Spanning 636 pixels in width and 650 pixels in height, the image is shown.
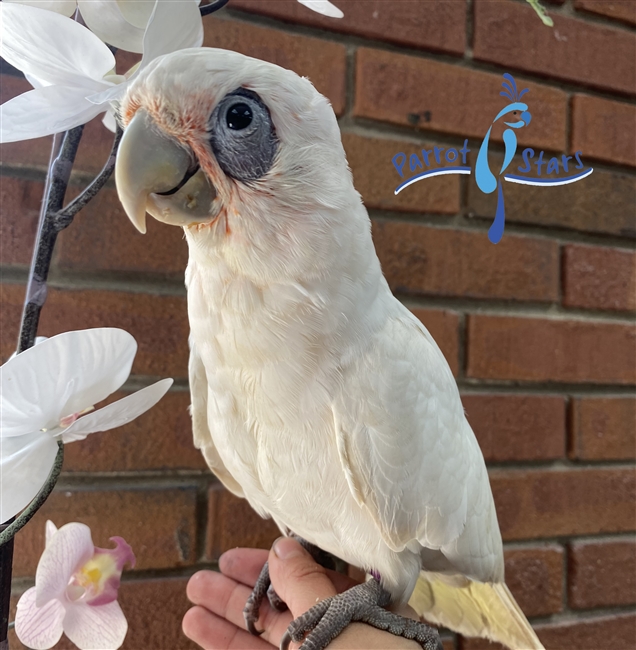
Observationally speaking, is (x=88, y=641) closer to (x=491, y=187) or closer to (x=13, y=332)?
(x=13, y=332)

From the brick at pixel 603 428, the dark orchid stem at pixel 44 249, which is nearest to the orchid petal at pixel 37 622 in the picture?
the dark orchid stem at pixel 44 249

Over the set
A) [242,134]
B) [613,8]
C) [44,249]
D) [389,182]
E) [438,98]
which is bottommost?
[44,249]

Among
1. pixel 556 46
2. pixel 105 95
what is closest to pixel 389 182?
pixel 556 46

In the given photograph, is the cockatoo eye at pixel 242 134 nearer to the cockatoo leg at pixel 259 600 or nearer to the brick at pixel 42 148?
the brick at pixel 42 148

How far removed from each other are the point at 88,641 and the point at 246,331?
339 mm

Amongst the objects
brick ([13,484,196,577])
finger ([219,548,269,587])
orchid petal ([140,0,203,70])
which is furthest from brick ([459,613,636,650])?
orchid petal ([140,0,203,70])

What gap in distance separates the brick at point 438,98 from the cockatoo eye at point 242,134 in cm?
42

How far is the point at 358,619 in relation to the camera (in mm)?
517

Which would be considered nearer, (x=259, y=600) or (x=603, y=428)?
(x=259, y=600)

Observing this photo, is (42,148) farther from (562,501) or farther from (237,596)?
(562,501)

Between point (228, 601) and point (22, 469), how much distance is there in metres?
0.47

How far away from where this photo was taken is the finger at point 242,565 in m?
0.69

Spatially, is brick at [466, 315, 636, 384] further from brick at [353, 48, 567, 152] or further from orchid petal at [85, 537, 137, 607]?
orchid petal at [85, 537, 137, 607]

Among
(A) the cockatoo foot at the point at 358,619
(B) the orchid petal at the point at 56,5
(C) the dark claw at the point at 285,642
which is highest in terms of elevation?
(B) the orchid petal at the point at 56,5
